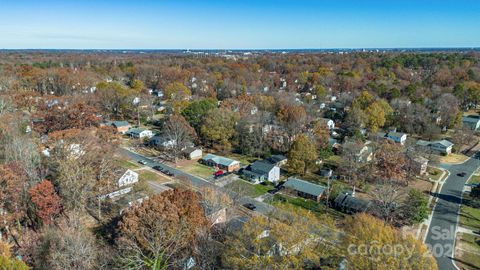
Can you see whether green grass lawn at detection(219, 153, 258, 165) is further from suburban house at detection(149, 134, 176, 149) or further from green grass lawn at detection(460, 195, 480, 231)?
green grass lawn at detection(460, 195, 480, 231)

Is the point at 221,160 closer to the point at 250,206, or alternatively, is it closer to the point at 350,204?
the point at 250,206

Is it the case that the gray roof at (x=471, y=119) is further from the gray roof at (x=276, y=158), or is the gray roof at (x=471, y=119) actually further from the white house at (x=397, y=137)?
the gray roof at (x=276, y=158)

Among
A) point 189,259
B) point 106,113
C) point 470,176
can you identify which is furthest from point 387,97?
point 189,259

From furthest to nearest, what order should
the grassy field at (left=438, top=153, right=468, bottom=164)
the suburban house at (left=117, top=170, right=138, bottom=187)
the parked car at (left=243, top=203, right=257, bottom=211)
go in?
the grassy field at (left=438, top=153, right=468, bottom=164) < the suburban house at (left=117, top=170, right=138, bottom=187) < the parked car at (left=243, top=203, right=257, bottom=211)

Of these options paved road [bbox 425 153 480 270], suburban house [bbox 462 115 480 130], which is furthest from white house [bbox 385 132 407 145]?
suburban house [bbox 462 115 480 130]

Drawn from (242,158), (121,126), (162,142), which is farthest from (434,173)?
(121,126)

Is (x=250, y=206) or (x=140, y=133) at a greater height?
(x=140, y=133)

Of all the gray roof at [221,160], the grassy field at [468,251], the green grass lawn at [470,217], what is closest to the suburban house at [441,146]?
the green grass lawn at [470,217]
